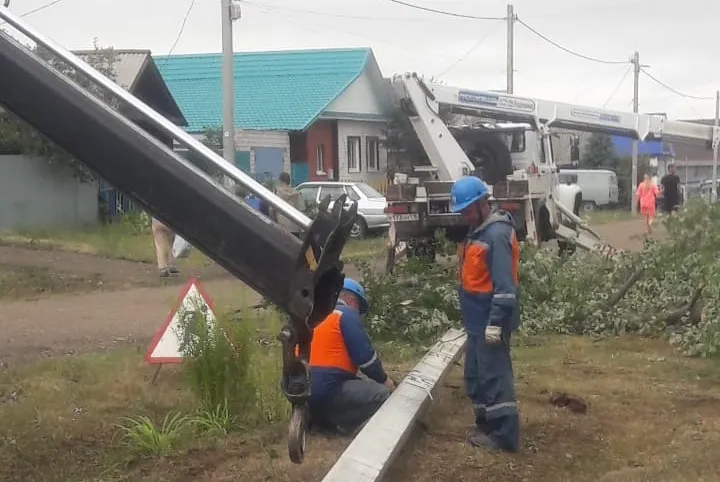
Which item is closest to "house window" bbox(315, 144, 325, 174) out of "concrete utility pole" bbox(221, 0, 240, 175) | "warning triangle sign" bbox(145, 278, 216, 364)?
"concrete utility pole" bbox(221, 0, 240, 175)

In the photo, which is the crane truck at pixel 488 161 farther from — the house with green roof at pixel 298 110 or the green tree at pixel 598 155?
the green tree at pixel 598 155

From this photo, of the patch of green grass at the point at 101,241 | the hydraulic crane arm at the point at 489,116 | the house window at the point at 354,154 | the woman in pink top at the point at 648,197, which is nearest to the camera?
the hydraulic crane arm at the point at 489,116

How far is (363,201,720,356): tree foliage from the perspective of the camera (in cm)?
1030

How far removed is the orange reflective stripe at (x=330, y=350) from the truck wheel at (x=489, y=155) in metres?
13.1

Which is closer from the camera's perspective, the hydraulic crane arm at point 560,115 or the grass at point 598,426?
the grass at point 598,426

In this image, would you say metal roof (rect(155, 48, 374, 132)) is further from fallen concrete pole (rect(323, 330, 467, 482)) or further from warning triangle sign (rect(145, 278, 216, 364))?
fallen concrete pole (rect(323, 330, 467, 482))

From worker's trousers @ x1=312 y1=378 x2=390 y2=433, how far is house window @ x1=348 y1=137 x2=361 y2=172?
1123 inches

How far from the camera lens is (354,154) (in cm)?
3556

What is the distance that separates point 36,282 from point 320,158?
66.1ft

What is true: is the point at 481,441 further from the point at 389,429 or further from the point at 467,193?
the point at 467,193

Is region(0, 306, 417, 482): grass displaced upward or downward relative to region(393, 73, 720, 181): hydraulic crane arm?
downward

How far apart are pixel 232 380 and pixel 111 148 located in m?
3.79

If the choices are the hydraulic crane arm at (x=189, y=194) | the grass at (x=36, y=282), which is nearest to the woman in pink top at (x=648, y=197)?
the grass at (x=36, y=282)

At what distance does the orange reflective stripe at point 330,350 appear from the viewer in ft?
21.8
